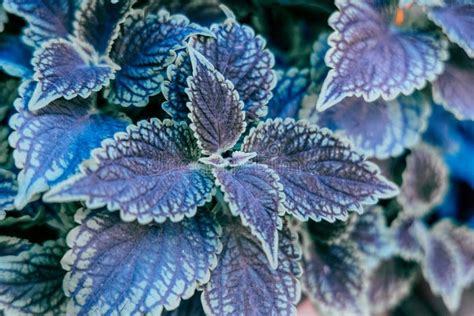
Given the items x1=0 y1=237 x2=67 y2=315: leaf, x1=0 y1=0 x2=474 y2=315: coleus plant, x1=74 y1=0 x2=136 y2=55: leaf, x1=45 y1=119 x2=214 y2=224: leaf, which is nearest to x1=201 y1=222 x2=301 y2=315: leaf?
x1=0 y1=0 x2=474 y2=315: coleus plant

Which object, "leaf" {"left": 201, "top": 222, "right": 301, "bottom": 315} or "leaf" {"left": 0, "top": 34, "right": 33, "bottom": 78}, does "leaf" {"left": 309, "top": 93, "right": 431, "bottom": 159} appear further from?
"leaf" {"left": 0, "top": 34, "right": 33, "bottom": 78}

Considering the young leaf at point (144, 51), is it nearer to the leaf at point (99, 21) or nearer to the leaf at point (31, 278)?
the leaf at point (99, 21)

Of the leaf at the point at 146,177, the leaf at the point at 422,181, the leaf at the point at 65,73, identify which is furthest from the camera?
the leaf at the point at 422,181

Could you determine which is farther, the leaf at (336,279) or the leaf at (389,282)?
the leaf at (389,282)

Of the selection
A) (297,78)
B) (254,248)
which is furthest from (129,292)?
(297,78)

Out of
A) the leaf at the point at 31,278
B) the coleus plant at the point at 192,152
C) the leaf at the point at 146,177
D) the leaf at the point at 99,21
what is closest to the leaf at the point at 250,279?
the coleus plant at the point at 192,152

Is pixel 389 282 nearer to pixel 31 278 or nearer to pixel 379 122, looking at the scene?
pixel 379 122

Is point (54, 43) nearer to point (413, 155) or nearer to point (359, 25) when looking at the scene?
point (359, 25)

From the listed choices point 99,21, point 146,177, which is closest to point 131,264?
point 146,177
